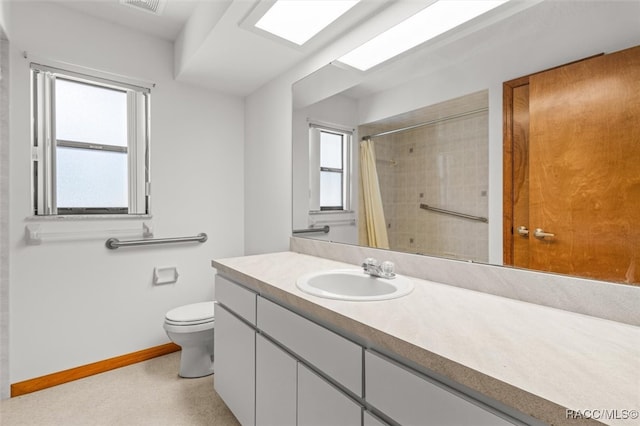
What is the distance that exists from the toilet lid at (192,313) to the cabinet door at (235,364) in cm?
32

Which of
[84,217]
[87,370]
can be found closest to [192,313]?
[87,370]

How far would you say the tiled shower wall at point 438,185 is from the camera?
124 centimetres

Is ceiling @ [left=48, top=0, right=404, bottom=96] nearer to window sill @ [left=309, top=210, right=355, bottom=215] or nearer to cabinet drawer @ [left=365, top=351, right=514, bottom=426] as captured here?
window sill @ [left=309, top=210, right=355, bottom=215]

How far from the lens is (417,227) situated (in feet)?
4.88

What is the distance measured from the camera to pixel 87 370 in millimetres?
2150

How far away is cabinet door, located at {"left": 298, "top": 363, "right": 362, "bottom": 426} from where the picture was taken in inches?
36.2

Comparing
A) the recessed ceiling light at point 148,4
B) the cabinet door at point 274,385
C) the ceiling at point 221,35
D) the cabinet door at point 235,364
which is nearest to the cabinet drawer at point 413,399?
the cabinet door at point 274,385

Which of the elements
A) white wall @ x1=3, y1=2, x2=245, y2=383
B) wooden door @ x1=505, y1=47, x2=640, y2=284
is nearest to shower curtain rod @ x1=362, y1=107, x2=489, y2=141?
wooden door @ x1=505, y1=47, x2=640, y2=284

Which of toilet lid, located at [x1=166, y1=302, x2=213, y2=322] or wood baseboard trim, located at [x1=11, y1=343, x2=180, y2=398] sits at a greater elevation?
toilet lid, located at [x1=166, y1=302, x2=213, y2=322]

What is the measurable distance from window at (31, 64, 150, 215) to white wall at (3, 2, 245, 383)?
0.07 meters

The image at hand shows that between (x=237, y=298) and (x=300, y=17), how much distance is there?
1.52 m

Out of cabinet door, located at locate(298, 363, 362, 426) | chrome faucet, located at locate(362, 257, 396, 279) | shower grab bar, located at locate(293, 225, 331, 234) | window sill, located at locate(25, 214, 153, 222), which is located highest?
window sill, located at locate(25, 214, 153, 222)

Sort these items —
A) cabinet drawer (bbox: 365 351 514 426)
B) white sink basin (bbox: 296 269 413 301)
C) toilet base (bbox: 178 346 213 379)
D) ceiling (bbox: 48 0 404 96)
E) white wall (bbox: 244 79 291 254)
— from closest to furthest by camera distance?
1. cabinet drawer (bbox: 365 351 514 426)
2. white sink basin (bbox: 296 269 413 301)
3. ceiling (bbox: 48 0 404 96)
4. toilet base (bbox: 178 346 213 379)
5. white wall (bbox: 244 79 291 254)

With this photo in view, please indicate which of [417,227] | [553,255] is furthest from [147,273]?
[553,255]
